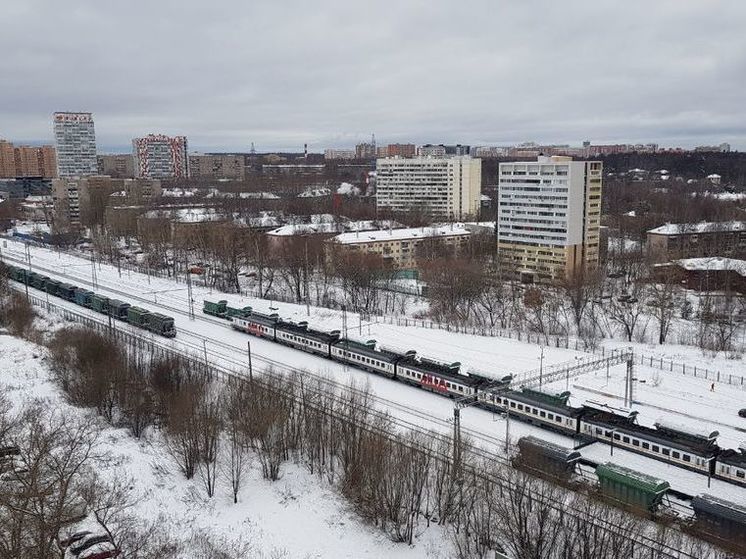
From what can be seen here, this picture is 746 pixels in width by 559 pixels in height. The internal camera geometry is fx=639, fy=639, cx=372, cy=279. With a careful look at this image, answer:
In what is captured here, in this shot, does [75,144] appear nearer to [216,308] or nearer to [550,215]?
[216,308]

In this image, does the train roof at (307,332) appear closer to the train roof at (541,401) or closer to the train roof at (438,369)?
the train roof at (438,369)

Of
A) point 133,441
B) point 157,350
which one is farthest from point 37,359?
point 133,441

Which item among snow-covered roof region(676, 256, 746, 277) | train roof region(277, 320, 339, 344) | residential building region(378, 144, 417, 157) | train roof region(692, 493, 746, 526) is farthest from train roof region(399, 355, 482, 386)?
residential building region(378, 144, 417, 157)

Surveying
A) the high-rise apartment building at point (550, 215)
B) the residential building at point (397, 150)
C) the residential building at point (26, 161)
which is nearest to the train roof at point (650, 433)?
the high-rise apartment building at point (550, 215)

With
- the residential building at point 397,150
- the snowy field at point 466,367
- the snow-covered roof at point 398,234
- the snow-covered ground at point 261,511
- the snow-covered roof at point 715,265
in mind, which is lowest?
the snow-covered ground at point 261,511

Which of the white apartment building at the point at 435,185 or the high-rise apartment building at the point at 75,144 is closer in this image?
the white apartment building at the point at 435,185

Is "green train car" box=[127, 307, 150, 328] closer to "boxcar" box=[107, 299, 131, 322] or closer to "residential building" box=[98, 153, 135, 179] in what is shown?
"boxcar" box=[107, 299, 131, 322]

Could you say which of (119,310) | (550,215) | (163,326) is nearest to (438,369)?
(163,326)

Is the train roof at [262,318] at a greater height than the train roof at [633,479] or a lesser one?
greater
